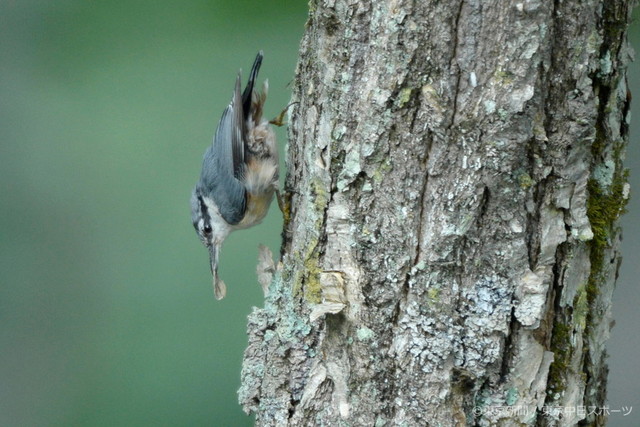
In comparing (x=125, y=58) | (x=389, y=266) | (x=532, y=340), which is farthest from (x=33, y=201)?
(x=532, y=340)

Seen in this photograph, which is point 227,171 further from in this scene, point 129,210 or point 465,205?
point 465,205

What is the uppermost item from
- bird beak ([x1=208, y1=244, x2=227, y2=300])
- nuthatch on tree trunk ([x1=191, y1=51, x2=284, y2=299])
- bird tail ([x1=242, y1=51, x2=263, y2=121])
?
bird tail ([x1=242, y1=51, x2=263, y2=121])

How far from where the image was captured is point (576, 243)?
1.57 meters

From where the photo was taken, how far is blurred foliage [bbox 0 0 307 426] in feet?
10.8

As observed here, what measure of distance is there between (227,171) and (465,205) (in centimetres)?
168

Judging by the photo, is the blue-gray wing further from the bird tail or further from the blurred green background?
the blurred green background

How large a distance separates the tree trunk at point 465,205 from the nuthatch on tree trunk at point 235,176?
1.24 m

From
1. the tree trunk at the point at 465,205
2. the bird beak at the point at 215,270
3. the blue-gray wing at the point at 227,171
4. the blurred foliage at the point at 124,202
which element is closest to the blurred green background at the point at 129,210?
the blurred foliage at the point at 124,202

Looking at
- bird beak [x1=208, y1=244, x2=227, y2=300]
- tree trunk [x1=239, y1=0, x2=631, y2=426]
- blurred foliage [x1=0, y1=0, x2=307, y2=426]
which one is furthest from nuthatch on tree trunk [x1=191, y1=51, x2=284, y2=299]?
tree trunk [x1=239, y1=0, x2=631, y2=426]

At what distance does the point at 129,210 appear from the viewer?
3.41 metres

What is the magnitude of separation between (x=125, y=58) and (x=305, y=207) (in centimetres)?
190

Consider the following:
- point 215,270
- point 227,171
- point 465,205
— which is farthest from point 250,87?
point 465,205

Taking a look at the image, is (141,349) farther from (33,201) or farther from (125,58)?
(125,58)

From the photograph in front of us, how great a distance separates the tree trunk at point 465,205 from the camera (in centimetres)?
146
